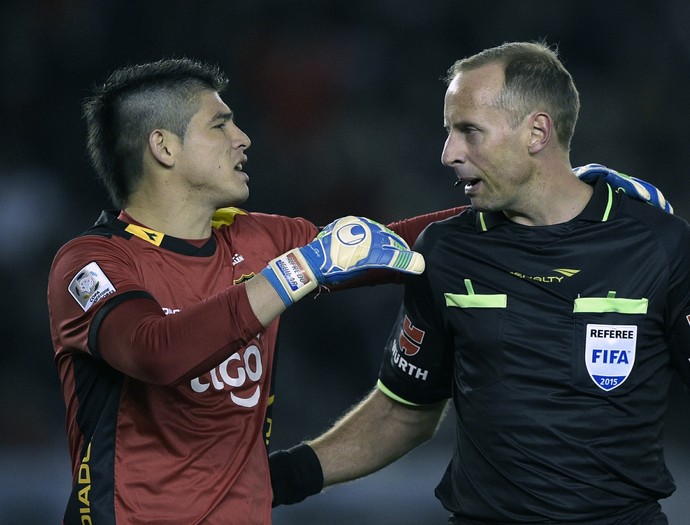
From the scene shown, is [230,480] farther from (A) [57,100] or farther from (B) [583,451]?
(A) [57,100]

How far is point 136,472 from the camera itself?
2.74 m

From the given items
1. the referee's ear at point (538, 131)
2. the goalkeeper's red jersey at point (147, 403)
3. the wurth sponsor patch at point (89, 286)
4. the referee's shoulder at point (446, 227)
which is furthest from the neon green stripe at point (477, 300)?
the wurth sponsor patch at point (89, 286)

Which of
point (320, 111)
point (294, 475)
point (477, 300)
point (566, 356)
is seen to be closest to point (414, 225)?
point (477, 300)

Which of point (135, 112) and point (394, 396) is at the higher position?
point (135, 112)

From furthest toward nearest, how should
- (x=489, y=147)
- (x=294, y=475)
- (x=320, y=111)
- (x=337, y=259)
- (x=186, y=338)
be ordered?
(x=320, y=111) < (x=294, y=475) < (x=489, y=147) < (x=337, y=259) < (x=186, y=338)

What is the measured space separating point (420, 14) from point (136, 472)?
4.72m

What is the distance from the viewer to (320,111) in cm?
667

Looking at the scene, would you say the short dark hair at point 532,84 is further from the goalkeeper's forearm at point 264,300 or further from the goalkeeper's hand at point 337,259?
the goalkeeper's forearm at point 264,300

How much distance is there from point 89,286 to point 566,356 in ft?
4.12

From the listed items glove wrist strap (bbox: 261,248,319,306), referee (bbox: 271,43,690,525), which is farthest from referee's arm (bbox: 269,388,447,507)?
glove wrist strap (bbox: 261,248,319,306)

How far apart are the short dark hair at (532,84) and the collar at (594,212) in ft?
0.56

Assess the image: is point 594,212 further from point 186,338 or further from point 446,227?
point 186,338

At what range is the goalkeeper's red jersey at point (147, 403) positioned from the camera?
2.67 meters

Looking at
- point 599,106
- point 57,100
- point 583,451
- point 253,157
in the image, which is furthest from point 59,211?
point 583,451
